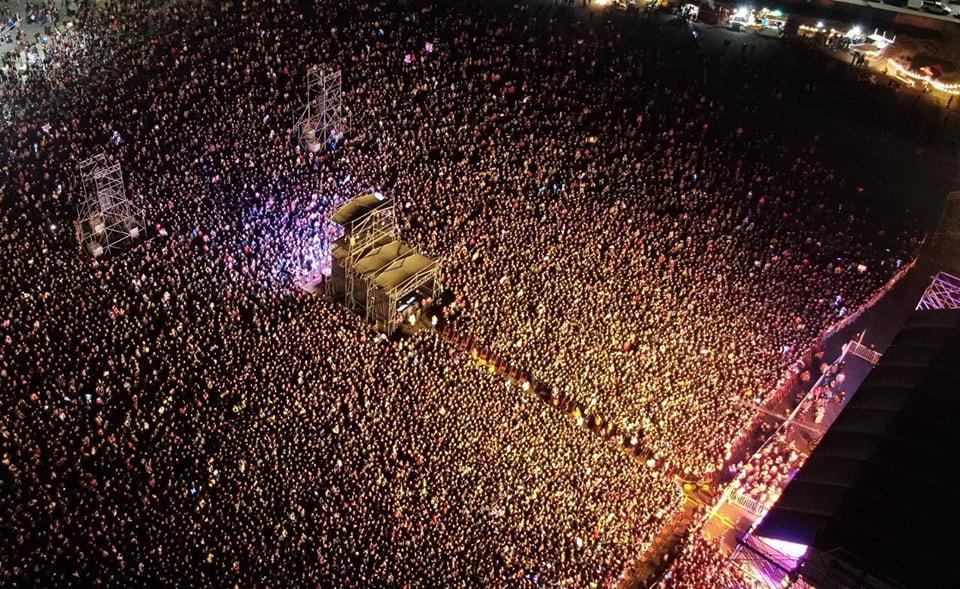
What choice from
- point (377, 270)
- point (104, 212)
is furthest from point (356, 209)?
point (104, 212)

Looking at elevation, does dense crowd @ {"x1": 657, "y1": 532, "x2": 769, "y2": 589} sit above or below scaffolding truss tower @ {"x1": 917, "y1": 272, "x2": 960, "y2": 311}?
below

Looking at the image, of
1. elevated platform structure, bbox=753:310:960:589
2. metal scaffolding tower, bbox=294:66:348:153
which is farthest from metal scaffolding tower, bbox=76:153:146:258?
elevated platform structure, bbox=753:310:960:589

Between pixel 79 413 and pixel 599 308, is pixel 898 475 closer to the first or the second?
pixel 599 308

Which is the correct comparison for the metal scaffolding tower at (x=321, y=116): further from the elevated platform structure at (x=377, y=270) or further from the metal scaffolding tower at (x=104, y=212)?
the metal scaffolding tower at (x=104, y=212)

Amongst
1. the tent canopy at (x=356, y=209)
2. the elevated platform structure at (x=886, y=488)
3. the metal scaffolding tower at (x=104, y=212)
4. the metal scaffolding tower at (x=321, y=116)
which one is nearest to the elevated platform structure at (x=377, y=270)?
the tent canopy at (x=356, y=209)

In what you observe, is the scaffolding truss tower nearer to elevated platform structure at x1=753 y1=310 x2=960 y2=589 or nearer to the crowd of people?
the crowd of people

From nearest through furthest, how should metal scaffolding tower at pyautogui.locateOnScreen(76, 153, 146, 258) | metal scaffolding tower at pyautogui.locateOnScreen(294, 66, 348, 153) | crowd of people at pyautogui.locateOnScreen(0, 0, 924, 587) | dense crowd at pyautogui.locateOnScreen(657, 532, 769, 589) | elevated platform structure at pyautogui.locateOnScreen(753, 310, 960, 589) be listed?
elevated platform structure at pyautogui.locateOnScreen(753, 310, 960, 589), crowd of people at pyautogui.locateOnScreen(0, 0, 924, 587), dense crowd at pyautogui.locateOnScreen(657, 532, 769, 589), metal scaffolding tower at pyautogui.locateOnScreen(76, 153, 146, 258), metal scaffolding tower at pyautogui.locateOnScreen(294, 66, 348, 153)
